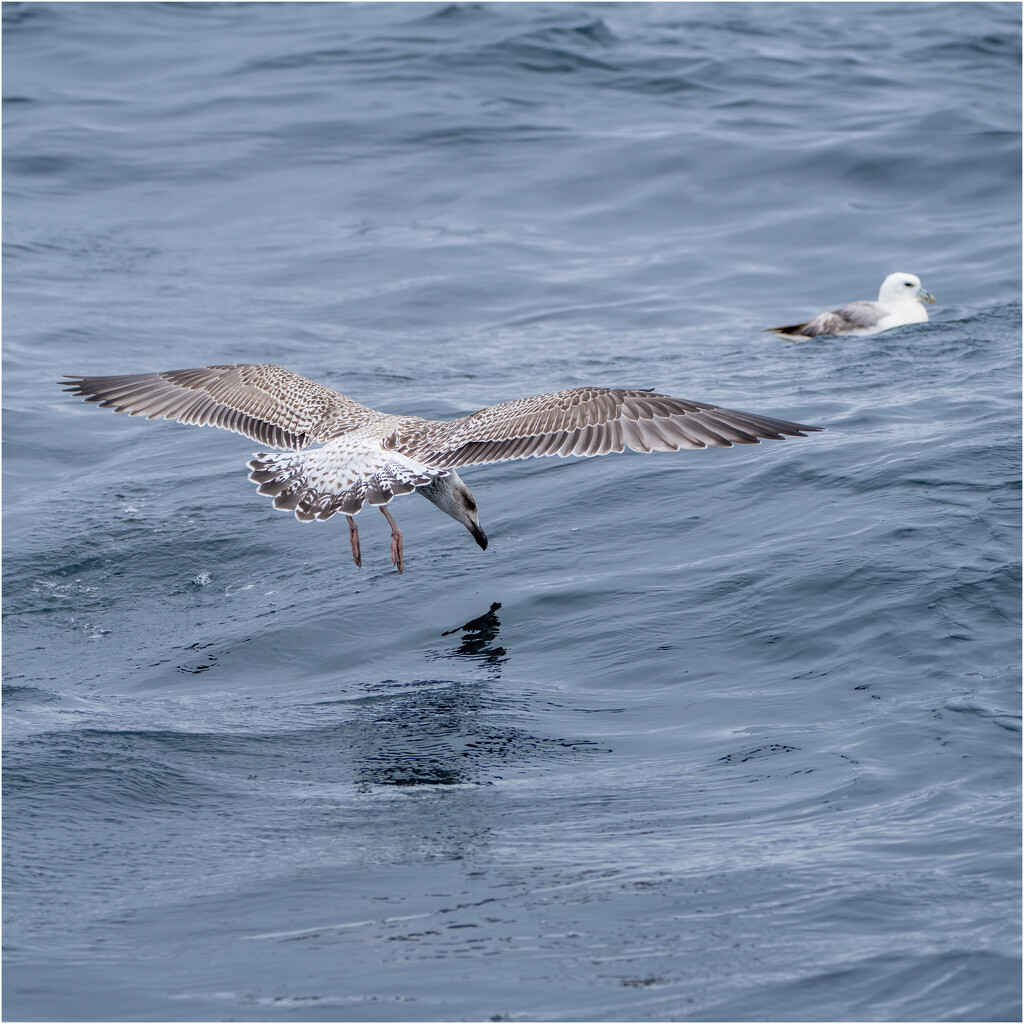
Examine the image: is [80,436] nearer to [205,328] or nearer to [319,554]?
[205,328]

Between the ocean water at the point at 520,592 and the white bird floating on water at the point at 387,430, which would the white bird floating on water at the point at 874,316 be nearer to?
the ocean water at the point at 520,592

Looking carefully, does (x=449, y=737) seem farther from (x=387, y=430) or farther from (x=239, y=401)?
(x=239, y=401)

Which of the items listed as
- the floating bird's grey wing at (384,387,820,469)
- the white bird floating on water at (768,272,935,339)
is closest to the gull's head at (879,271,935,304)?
the white bird floating on water at (768,272,935,339)

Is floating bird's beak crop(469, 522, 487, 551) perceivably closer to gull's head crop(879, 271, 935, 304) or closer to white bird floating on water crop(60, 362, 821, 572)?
white bird floating on water crop(60, 362, 821, 572)

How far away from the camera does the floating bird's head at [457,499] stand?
295 inches

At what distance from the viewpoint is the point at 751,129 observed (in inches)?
665

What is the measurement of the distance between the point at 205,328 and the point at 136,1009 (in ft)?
29.0

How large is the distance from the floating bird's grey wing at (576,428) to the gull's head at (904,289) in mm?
5026

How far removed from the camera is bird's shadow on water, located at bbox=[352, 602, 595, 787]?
5285 millimetres

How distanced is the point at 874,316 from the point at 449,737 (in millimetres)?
7035

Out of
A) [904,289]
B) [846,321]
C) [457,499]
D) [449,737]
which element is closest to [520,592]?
[457,499]

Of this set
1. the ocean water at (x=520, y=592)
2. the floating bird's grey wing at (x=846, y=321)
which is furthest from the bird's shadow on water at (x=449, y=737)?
the floating bird's grey wing at (x=846, y=321)

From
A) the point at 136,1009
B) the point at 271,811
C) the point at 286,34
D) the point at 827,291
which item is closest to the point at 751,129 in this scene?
the point at 827,291

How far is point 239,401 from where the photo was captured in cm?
815
